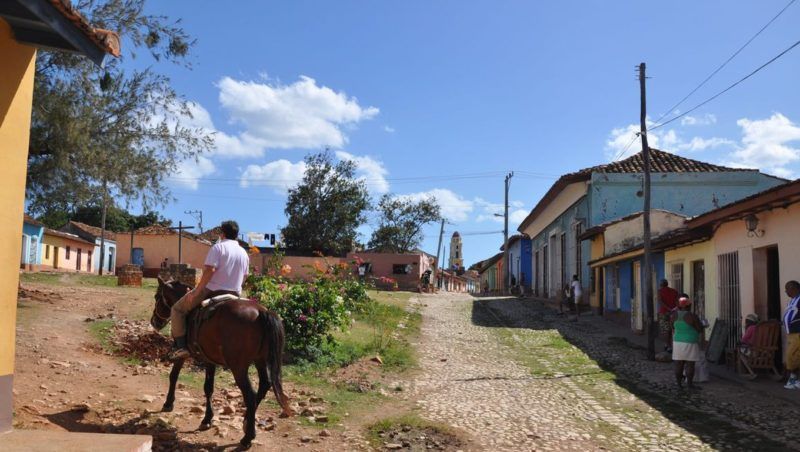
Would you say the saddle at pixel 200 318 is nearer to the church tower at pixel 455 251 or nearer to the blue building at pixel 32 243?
the blue building at pixel 32 243

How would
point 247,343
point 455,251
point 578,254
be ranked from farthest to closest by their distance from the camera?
point 455,251 < point 578,254 < point 247,343

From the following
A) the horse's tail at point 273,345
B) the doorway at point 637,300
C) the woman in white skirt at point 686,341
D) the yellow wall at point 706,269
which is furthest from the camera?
the doorway at point 637,300

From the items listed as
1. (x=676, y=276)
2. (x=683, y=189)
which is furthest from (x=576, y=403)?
(x=683, y=189)

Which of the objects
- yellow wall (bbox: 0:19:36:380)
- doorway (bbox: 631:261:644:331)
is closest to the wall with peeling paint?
doorway (bbox: 631:261:644:331)

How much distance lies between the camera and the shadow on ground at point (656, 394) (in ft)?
21.8

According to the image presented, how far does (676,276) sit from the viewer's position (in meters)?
15.7

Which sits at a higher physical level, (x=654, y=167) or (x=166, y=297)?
(x=654, y=167)

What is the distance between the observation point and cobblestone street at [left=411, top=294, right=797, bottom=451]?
665 cm

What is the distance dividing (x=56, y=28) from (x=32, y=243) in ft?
123

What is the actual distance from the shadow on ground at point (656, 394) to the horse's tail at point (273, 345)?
416cm

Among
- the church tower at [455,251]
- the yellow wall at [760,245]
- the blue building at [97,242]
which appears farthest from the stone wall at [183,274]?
the church tower at [455,251]

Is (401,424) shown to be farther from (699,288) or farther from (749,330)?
(699,288)

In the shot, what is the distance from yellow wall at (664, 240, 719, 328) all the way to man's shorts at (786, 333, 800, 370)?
3607 mm

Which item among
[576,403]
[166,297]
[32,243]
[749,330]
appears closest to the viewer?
[166,297]
